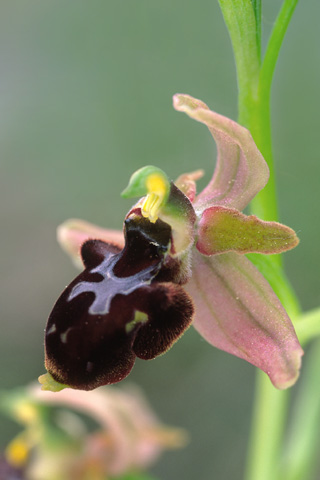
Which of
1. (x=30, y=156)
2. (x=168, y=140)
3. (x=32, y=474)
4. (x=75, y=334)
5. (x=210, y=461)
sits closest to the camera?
(x=75, y=334)

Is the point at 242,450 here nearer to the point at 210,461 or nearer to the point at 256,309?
the point at 210,461

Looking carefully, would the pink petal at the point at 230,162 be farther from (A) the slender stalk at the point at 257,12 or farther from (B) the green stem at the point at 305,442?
(B) the green stem at the point at 305,442

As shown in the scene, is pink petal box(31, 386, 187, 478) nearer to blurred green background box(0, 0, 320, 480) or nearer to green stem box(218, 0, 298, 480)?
green stem box(218, 0, 298, 480)

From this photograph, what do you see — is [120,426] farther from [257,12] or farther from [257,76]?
[257,12]

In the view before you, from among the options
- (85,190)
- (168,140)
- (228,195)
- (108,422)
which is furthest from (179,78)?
(228,195)

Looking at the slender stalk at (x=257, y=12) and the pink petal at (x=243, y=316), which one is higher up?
the slender stalk at (x=257, y=12)

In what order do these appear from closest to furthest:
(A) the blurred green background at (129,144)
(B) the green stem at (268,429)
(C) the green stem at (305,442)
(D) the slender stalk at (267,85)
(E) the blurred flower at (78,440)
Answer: (D) the slender stalk at (267,85), (B) the green stem at (268,429), (C) the green stem at (305,442), (E) the blurred flower at (78,440), (A) the blurred green background at (129,144)

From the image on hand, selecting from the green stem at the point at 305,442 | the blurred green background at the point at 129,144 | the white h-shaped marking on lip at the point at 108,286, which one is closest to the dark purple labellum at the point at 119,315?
the white h-shaped marking on lip at the point at 108,286

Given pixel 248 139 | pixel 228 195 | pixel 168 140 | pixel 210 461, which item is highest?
pixel 248 139

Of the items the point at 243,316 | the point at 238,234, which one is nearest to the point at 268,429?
the point at 243,316
